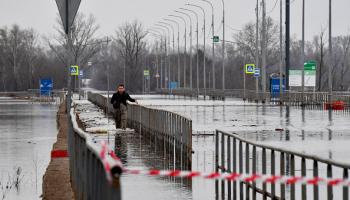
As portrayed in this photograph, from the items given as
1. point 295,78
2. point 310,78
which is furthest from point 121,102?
point 295,78

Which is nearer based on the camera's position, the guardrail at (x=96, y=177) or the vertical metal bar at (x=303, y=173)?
the guardrail at (x=96, y=177)

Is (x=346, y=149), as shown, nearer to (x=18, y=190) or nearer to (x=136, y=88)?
(x=18, y=190)

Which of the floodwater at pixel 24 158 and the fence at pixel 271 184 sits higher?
the fence at pixel 271 184

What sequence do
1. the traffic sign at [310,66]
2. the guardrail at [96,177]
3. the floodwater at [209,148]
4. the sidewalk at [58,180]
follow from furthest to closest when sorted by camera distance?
the traffic sign at [310,66] < the floodwater at [209,148] < the sidewalk at [58,180] < the guardrail at [96,177]

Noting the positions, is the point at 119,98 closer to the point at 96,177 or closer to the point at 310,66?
the point at 96,177

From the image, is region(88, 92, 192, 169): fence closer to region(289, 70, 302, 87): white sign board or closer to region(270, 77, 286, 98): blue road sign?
region(270, 77, 286, 98): blue road sign

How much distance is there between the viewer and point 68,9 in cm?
1454

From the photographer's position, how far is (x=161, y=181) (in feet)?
47.6

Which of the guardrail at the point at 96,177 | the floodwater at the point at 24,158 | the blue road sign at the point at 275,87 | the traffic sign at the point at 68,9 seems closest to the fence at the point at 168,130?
the floodwater at the point at 24,158

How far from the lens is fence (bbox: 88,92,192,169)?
1876 cm

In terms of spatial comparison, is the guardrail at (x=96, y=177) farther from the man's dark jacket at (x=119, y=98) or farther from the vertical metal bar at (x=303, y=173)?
the man's dark jacket at (x=119, y=98)

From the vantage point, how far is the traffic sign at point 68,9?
14.4 meters

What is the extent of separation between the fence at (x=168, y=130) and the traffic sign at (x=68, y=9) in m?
3.94

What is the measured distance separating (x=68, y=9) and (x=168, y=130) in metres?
8.35
